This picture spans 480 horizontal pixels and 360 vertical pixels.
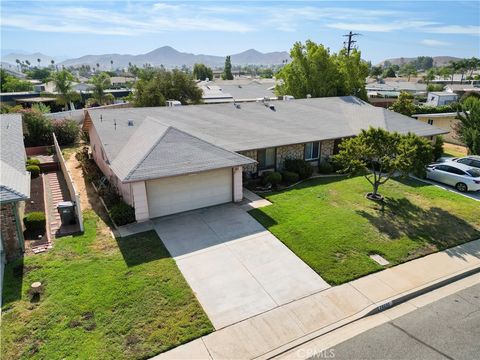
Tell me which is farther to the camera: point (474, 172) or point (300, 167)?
point (300, 167)

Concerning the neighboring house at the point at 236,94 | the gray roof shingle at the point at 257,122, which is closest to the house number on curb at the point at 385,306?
the gray roof shingle at the point at 257,122

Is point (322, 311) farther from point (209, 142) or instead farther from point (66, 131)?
point (66, 131)

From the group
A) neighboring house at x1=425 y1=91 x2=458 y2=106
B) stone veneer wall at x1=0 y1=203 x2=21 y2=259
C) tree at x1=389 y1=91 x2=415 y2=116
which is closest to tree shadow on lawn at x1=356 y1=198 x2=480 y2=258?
stone veneer wall at x1=0 y1=203 x2=21 y2=259

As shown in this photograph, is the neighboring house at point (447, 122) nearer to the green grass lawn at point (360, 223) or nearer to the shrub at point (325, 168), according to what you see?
the green grass lawn at point (360, 223)

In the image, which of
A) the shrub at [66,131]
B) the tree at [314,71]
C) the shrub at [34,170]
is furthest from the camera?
the tree at [314,71]

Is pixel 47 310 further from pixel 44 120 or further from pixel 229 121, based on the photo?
pixel 44 120

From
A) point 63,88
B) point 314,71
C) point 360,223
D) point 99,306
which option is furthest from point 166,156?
point 63,88
